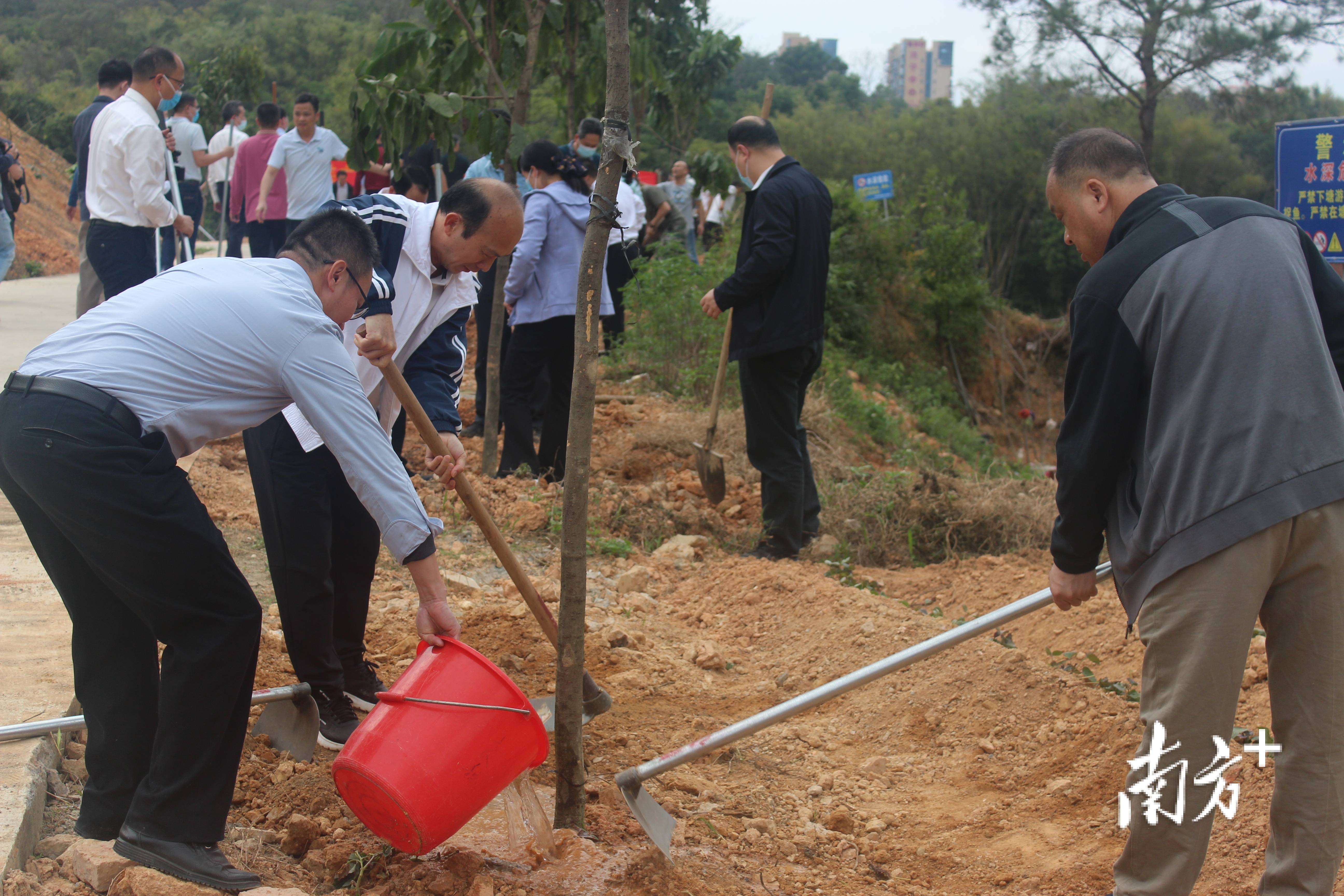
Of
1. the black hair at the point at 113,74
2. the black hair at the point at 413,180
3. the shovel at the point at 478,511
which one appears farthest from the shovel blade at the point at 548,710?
the black hair at the point at 413,180

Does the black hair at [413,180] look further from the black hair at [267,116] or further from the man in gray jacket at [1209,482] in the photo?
the man in gray jacket at [1209,482]

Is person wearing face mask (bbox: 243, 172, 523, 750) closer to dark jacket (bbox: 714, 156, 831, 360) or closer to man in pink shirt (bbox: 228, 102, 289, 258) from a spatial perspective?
dark jacket (bbox: 714, 156, 831, 360)

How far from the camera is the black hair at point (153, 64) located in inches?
203

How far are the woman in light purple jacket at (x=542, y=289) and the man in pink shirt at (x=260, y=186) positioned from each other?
9.64 feet

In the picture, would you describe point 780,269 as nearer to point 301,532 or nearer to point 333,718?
point 301,532

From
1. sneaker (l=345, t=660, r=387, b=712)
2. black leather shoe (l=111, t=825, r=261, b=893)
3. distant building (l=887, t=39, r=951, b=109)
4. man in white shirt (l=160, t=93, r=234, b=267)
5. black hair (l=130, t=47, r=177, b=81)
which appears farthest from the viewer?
distant building (l=887, t=39, r=951, b=109)

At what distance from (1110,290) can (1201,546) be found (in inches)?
20.9

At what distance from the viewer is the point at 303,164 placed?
24.9 ft

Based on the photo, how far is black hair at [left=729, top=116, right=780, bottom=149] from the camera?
4.97 metres

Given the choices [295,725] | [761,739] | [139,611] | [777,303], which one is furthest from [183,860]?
[777,303]

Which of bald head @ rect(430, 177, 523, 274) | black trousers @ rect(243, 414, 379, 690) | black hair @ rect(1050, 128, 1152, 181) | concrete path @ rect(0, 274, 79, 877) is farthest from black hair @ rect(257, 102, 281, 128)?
black hair @ rect(1050, 128, 1152, 181)

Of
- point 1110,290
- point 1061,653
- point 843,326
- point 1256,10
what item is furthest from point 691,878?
point 1256,10

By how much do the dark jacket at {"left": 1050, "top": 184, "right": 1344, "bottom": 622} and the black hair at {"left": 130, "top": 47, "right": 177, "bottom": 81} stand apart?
4.76m

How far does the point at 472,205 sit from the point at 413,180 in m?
4.64
